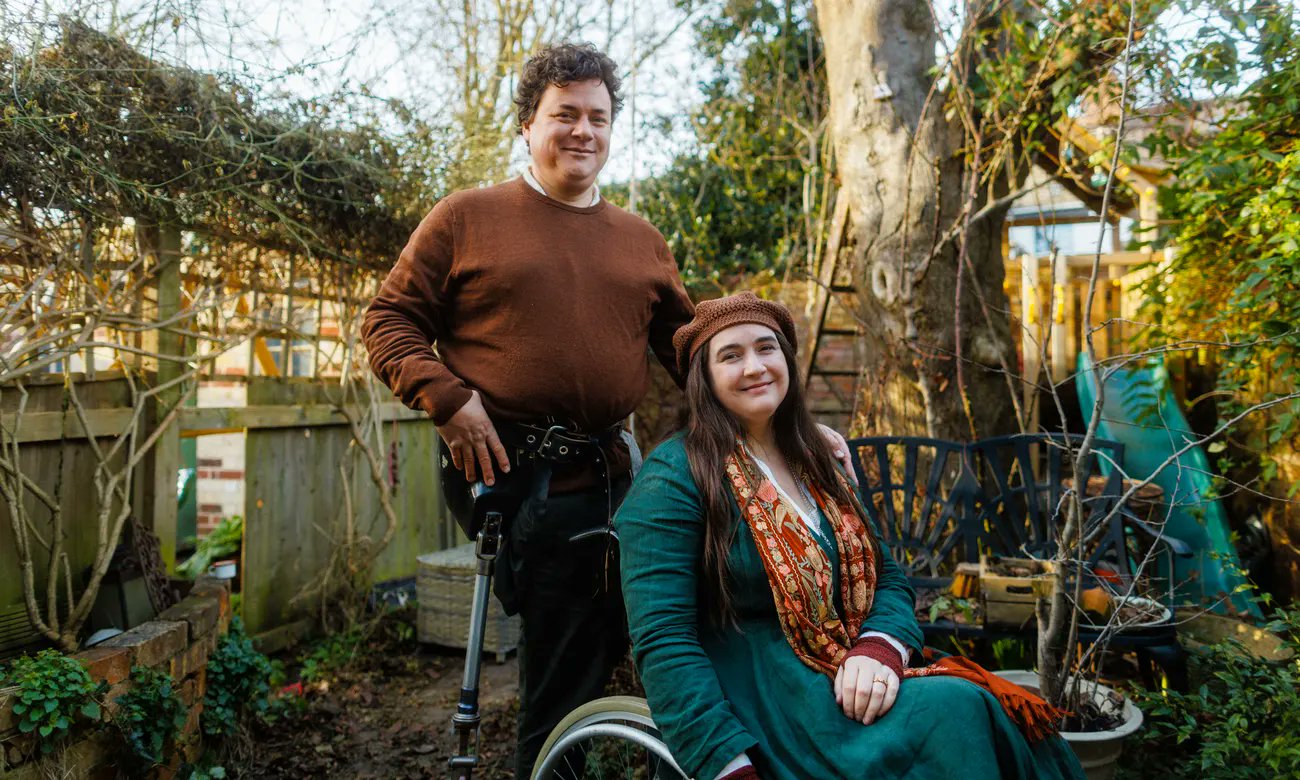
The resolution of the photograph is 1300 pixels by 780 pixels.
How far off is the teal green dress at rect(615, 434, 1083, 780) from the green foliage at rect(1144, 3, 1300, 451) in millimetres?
1686

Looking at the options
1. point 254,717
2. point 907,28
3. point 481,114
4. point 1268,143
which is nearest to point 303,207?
point 254,717

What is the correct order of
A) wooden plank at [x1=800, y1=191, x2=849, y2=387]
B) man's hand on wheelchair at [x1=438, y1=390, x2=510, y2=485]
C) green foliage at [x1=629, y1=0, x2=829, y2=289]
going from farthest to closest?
1. green foliage at [x1=629, y1=0, x2=829, y2=289]
2. wooden plank at [x1=800, y1=191, x2=849, y2=387]
3. man's hand on wheelchair at [x1=438, y1=390, x2=510, y2=485]

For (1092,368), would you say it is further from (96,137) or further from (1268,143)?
(96,137)

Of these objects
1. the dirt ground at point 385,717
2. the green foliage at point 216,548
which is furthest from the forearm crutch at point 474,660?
the green foliage at point 216,548

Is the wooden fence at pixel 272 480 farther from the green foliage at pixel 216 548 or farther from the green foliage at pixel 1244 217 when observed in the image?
the green foliage at pixel 1244 217

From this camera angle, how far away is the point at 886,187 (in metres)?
3.85

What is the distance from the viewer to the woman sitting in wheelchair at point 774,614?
1372 mm

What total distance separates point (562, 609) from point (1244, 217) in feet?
7.94

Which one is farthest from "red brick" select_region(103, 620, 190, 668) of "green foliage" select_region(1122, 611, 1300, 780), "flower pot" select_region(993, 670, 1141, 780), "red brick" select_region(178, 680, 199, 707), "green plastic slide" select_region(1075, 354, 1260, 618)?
"green plastic slide" select_region(1075, 354, 1260, 618)

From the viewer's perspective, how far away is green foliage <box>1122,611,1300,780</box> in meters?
1.98

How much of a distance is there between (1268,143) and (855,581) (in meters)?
2.47

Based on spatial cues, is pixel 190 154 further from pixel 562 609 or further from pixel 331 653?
pixel 331 653

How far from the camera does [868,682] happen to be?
142 centimetres

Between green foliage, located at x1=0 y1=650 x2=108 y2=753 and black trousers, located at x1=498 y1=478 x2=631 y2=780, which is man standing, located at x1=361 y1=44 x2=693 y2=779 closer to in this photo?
black trousers, located at x1=498 y1=478 x2=631 y2=780
